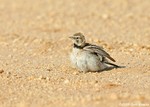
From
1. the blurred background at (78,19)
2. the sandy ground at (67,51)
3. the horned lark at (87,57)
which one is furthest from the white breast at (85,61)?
the blurred background at (78,19)

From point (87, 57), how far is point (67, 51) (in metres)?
2.87

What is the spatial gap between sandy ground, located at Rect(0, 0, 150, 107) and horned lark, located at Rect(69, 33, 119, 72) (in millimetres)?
139

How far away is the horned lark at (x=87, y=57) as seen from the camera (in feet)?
41.8

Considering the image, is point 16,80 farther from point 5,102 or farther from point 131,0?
point 131,0

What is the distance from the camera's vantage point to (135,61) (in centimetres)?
1391

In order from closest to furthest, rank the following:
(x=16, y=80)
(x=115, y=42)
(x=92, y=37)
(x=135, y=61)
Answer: (x=16, y=80)
(x=135, y=61)
(x=115, y=42)
(x=92, y=37)

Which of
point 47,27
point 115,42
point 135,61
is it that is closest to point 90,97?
point 135,61

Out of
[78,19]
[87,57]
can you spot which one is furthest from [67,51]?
[78,19]

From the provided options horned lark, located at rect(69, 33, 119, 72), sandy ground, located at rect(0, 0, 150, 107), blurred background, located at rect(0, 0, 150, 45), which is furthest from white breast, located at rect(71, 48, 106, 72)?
blurred background, located at rect(0, 0, 150, 45)

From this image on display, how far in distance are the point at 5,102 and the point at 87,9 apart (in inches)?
530

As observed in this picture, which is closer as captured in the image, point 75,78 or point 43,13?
point 75,78

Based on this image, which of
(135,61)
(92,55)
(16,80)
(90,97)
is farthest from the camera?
(135,61)

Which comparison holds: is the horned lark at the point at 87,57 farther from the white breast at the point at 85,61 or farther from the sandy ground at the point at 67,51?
the sandy ground at the point at 67,51

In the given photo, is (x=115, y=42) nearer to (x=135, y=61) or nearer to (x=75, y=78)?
(x=135, y=61)
